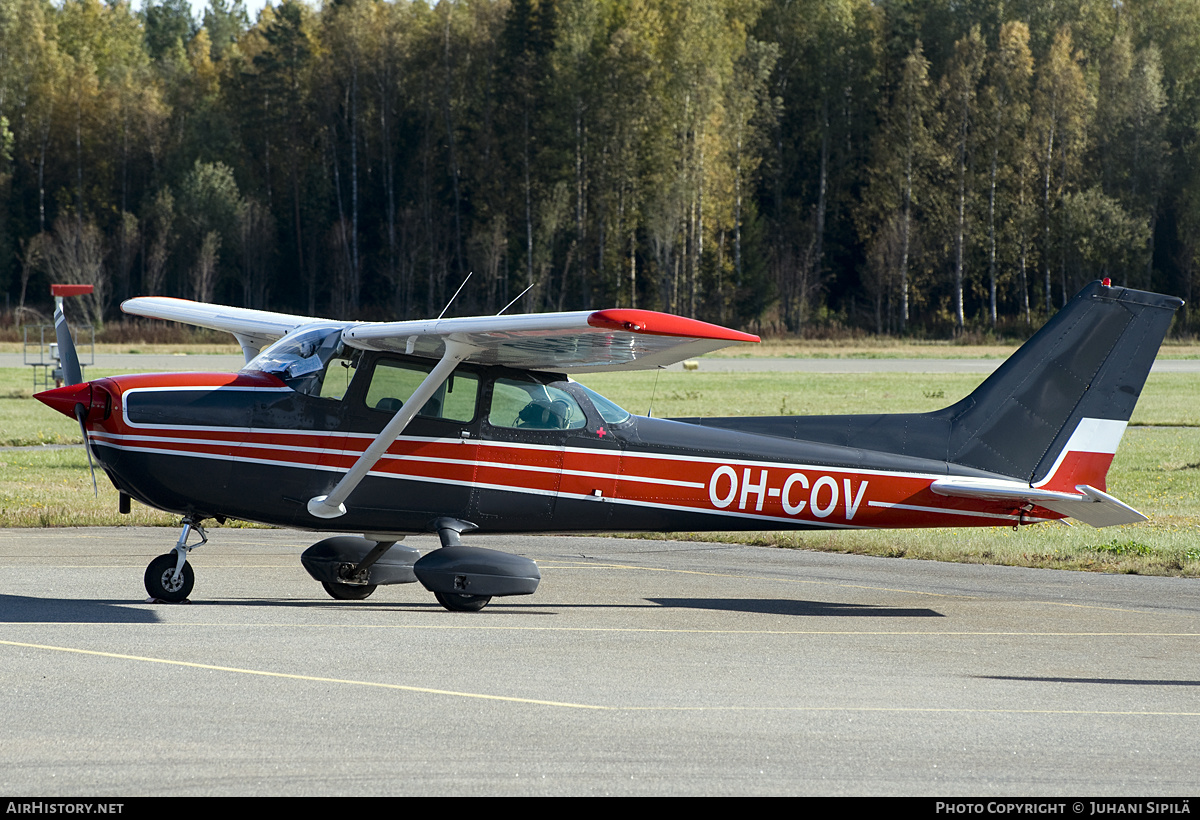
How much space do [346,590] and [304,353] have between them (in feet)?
6.20

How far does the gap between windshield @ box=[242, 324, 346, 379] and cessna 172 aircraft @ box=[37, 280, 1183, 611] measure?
2cm

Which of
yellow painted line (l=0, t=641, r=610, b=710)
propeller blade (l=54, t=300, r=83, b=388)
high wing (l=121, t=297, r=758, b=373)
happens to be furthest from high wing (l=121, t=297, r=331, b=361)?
yellow painted line (l=0, t=641, r=610, b=710)

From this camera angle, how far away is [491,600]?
973 centimetres

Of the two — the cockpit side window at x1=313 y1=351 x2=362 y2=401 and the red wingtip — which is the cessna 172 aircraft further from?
the red wingtip

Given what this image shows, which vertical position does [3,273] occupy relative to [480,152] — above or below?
below

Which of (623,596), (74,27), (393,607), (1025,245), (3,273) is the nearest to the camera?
(393,607)

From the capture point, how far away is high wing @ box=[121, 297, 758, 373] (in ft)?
24.2

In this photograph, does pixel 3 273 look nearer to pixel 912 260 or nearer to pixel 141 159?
pixel 141 159

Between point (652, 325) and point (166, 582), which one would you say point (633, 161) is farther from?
point (652, 325)

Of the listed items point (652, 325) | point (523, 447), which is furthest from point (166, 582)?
point (652, 325)

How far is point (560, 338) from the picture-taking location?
8211mm

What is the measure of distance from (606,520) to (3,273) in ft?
218

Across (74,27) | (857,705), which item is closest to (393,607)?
(857,705)

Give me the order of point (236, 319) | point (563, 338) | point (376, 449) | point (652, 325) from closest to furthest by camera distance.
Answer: point (652, 325) < point (563, 338) < point (376, 449) < point (236, 319)
